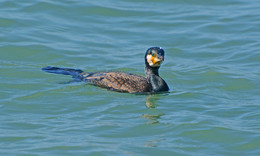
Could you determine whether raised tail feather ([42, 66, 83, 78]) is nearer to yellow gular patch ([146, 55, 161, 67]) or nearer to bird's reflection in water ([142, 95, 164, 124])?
yellow gular patch ([146, 55, 161, 67])

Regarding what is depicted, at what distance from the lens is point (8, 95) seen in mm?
10766

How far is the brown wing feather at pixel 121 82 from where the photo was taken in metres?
11.3

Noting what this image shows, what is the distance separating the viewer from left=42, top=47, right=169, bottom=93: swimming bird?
11289 mm

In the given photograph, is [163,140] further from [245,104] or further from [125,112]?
[245,104]

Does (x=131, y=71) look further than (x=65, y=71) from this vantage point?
Yes

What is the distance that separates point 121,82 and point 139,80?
0.38 m

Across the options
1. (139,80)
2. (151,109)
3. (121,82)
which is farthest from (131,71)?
(151,109)

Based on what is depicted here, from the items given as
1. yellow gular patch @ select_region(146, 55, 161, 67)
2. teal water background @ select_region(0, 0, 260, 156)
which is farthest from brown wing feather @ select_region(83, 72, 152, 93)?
yellow gular patch @ select_region(146, 55, 161, 67)

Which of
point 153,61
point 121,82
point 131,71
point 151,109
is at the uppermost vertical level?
point 153,61

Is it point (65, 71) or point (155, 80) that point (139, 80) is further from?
point (65, 71)

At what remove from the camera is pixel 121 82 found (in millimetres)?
11352

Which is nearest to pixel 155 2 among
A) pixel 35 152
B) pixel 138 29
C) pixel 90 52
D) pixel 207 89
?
pixel 138 29

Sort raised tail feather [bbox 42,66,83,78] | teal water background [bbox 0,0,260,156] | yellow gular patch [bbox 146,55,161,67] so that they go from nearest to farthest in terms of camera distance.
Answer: teal water background [bbox 0,0,260,156] < yellow gular patch [bbox 146,55,161,67] < raised tail feather [bbox 42,66,83,78]

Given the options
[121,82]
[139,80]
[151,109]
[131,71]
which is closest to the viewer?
[151,109]
